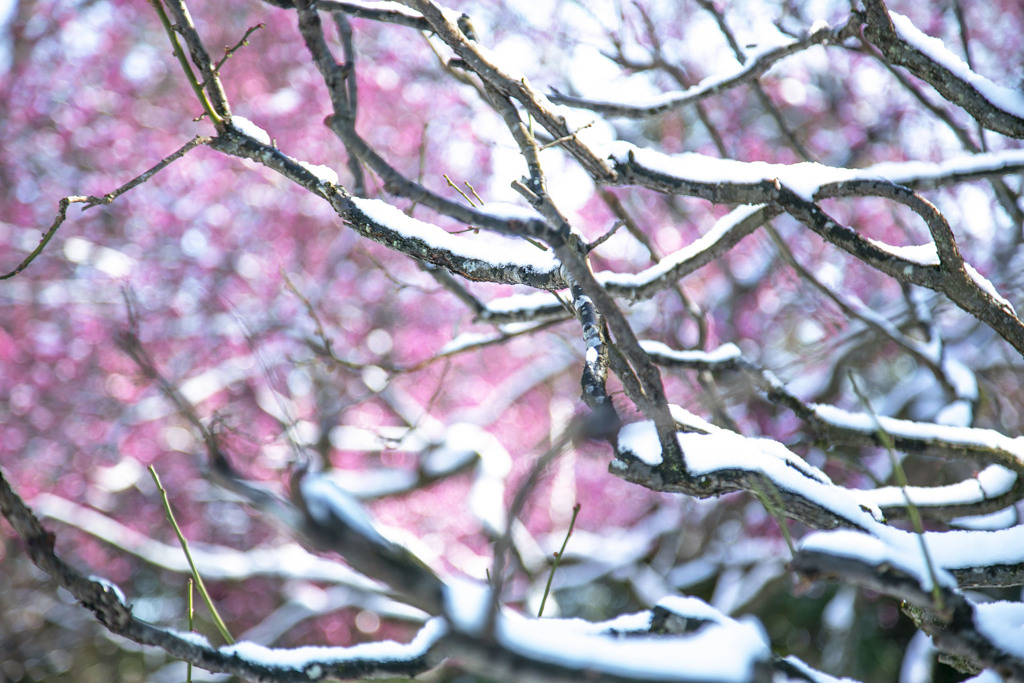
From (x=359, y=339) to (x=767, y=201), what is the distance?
5.53 m

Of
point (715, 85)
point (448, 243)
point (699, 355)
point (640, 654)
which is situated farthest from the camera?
point (699, 355)

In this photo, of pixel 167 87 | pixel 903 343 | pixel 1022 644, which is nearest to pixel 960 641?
pixel 1022 644

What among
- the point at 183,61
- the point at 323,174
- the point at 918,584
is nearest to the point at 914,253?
the point at 918,584

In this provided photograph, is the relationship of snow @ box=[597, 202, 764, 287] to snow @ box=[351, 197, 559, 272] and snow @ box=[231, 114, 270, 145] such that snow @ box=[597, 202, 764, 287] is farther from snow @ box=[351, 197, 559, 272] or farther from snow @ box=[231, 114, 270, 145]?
snow @ box=[231, 114, 270, 145]

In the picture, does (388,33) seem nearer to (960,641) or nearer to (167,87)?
(167,87)

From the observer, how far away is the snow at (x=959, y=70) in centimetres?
173

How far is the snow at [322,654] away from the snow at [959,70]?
6.37 feet

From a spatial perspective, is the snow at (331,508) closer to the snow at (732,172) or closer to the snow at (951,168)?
the snow at (732,172)

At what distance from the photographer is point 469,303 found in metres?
2.63

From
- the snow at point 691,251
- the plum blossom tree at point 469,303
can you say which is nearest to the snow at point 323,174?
the plum blossom tree at point 469,303

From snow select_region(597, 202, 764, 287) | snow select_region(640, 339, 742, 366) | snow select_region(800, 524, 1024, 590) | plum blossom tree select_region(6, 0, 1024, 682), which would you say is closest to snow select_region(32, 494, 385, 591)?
plum blossom tree select_region(6, 0, 1024, 682)

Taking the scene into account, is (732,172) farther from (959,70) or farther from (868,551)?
A: (868,551)

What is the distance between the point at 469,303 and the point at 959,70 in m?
1.77

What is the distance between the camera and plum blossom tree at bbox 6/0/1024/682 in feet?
5.89
